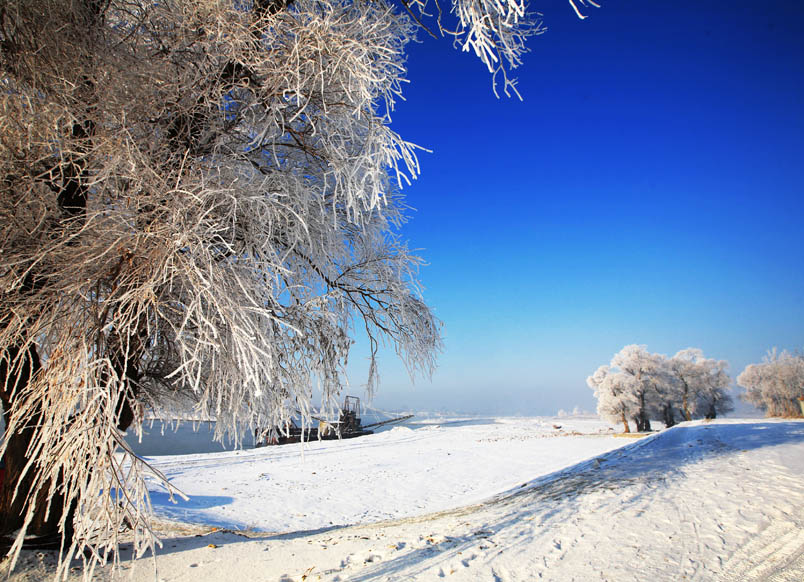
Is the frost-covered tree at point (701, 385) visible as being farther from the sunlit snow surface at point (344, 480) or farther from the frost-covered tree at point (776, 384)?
the sunlit snow surface at point (344, 480)

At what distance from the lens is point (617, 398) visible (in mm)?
32344

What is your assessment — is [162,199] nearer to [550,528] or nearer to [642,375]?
[550,528]

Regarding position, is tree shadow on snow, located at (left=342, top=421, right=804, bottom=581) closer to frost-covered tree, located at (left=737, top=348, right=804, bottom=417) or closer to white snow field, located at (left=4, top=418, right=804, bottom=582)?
white snow field, located at (left=4, top=418, right=804, bottom=582)

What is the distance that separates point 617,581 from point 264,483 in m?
11.0

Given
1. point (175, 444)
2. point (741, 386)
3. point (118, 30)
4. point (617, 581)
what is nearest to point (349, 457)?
point (617, 581)

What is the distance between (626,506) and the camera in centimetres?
523

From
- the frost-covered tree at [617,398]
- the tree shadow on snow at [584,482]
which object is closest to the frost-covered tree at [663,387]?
the frost-covered tree at [617,398]

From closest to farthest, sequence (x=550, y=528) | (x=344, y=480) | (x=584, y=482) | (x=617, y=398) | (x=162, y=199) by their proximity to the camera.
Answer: (x=162, y=199)
(x=550, y=528)
(x=584, y=482)
(x=344, y=480)
(x=617, y=398)

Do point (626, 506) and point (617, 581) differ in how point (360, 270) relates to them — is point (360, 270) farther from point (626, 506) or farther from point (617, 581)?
point (626, 506)

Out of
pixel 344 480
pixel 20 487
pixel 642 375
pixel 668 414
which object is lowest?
pixel 668 414

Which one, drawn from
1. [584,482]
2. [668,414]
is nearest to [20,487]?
[584,482]

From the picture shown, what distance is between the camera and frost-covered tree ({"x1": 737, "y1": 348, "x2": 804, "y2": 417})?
110 ft

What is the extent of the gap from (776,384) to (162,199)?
47.2 m

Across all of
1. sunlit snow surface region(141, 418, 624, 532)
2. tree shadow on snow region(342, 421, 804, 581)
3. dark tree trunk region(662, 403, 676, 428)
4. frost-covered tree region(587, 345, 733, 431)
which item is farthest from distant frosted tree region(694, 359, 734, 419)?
tree shadow on snow region(342, 421, 804, 581)
